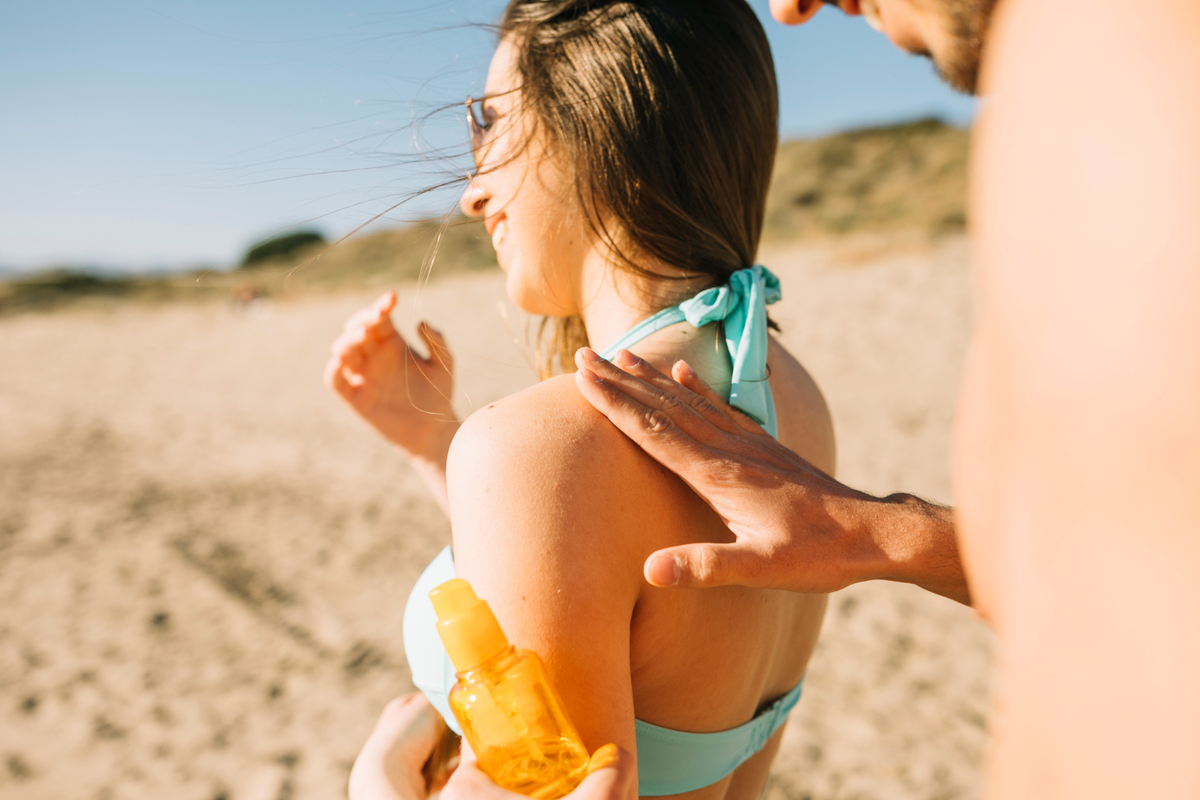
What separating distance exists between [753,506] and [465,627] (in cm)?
42

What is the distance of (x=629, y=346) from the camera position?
122cm

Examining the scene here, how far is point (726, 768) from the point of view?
1.34m

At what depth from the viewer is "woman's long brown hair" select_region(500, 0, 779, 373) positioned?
122 cm

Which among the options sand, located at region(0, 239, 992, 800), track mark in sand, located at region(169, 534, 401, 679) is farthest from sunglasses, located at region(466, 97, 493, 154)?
track mark in sand, located at region(169, 534, 401, 679)

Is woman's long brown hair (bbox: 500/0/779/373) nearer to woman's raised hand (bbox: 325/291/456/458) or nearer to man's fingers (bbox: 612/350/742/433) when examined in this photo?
man's fingers (bbox: 612/350/742/433)

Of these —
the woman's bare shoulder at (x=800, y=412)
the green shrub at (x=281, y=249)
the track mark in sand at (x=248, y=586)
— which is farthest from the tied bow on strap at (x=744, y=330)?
the green shrub at (x=281, y=249)

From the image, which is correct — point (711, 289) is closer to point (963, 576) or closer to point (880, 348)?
point (963, 576)

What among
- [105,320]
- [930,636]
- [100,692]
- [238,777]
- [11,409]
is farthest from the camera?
[105,320]

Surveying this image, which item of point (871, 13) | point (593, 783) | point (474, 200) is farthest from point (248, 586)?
point (871, 13)

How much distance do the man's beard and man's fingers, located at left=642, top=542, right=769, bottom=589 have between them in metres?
0.62

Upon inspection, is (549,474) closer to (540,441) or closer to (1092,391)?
(540,441)

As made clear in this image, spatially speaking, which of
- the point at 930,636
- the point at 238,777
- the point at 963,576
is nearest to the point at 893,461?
the point at 930,636

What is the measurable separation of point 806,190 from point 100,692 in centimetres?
2956

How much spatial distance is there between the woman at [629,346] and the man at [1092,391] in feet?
1.68
